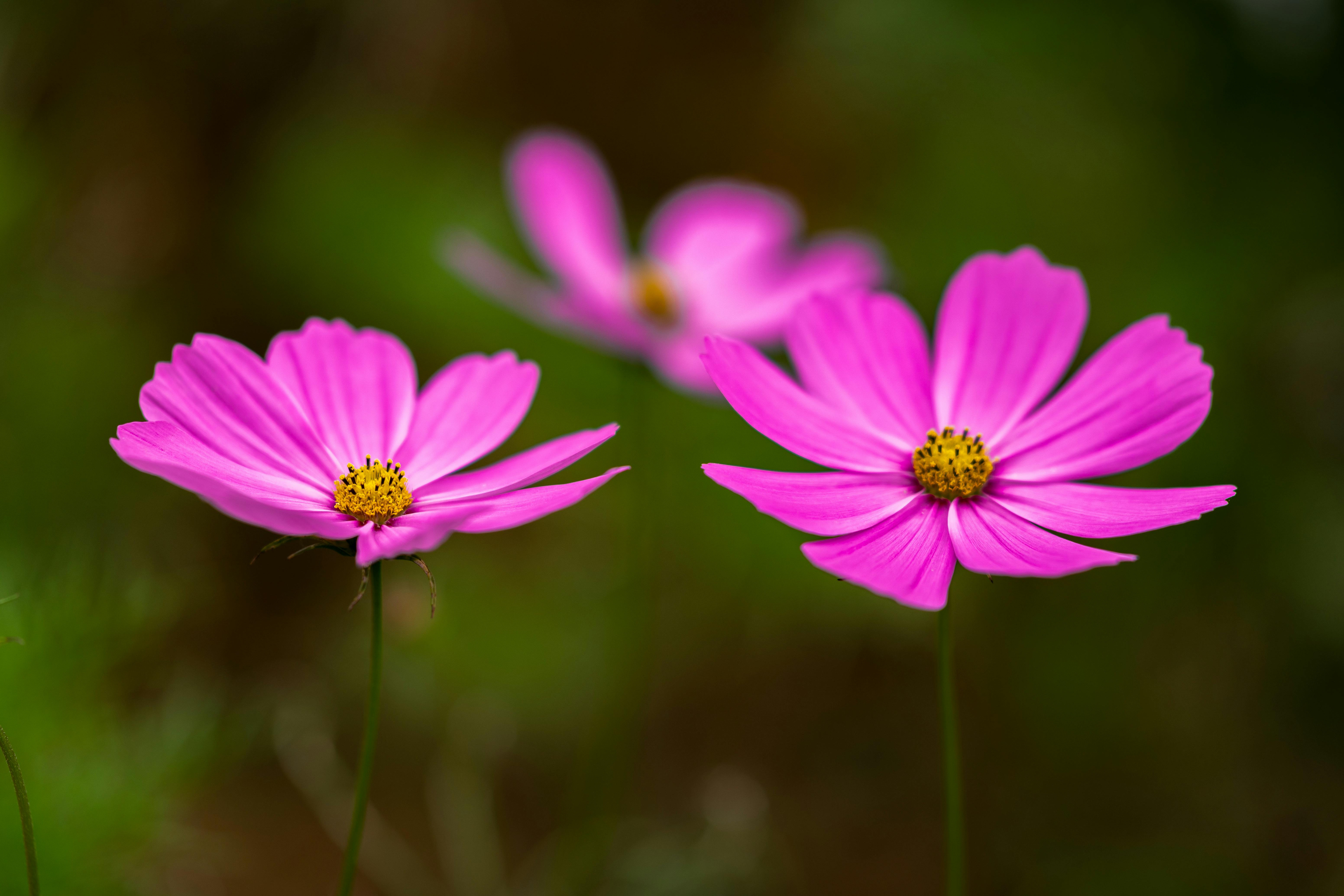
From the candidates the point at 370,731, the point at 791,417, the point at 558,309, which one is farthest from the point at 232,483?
the point at 558,309

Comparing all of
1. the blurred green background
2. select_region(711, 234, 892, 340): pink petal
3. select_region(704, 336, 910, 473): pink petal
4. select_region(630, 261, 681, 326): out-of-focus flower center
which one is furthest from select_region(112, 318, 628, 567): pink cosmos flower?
select_region(630, 261, 681, 326): out-of-focus flower center

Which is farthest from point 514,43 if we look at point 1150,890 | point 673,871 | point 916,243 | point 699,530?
point 1150,890

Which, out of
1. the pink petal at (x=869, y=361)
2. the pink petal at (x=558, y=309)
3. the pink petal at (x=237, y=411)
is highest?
the pink petal at (x=558, y=309)

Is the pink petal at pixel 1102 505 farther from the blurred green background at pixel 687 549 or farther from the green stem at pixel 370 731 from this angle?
the blurred green background at pixel 687 549

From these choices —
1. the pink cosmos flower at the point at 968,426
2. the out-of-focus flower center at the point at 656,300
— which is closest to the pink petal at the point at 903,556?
the pink cosmos flower at the point at 968,426

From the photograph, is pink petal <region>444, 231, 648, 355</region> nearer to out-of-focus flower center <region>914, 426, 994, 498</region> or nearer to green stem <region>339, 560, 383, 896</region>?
out-of-focus flower center <region>914, 426, 994, 498</region>

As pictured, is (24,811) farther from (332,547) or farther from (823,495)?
(823,495)

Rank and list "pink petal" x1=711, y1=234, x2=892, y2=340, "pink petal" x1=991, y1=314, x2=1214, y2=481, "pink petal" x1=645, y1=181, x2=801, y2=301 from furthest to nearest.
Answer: "pink petal" x1=645, y1=181, x2=801, y2=301, "pink petal" x1=711, y1=234, x2=892, y2=340, "pink petal" x1=991, y1=314, x2=1214, y2=481

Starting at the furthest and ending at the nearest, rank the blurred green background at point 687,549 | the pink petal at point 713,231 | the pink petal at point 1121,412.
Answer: the pink petal at point 713,231 < the blurred green background at point 687,549 < the pink petal at point 1121,412

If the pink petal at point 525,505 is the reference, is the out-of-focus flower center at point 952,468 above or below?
above
